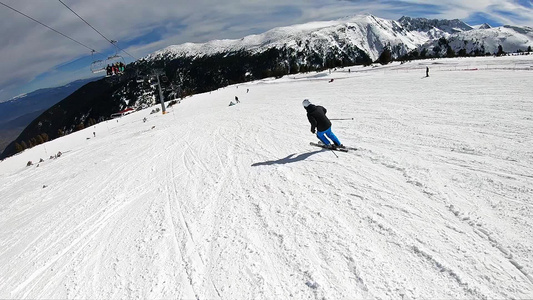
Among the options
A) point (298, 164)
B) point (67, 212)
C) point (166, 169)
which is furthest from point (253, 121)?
point (67, 212)

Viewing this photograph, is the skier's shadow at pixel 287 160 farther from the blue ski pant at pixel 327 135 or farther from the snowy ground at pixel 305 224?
the blue ski pant at pixel 327 135

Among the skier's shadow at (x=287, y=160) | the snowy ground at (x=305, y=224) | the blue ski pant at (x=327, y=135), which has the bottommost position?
the snowy ground at (x=305, y=224)

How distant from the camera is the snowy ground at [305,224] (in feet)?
11.6

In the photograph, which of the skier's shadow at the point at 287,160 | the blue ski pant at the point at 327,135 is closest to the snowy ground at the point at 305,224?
the skier's shadow at the point at 287,160

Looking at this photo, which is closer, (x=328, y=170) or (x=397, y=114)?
A: (x=328, y=170)

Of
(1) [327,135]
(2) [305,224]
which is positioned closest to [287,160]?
(1) [327,135]

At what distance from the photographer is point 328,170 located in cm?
708

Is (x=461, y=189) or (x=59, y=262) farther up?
(x=461, y=189)

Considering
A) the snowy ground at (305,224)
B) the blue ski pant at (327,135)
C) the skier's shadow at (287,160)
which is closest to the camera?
the snowy ground at (305,224)

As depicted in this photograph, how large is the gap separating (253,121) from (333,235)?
1261cm

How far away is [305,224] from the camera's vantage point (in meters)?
4.79

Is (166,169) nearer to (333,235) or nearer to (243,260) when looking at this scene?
(243,260)

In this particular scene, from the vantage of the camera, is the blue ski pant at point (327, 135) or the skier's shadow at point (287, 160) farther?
the skier's shadow at point (287, 160)

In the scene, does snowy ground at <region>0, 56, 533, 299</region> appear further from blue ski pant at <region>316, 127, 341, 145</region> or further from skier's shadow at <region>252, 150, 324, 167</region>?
blue ski pant at <region>316, 127, 341, 145</region>
